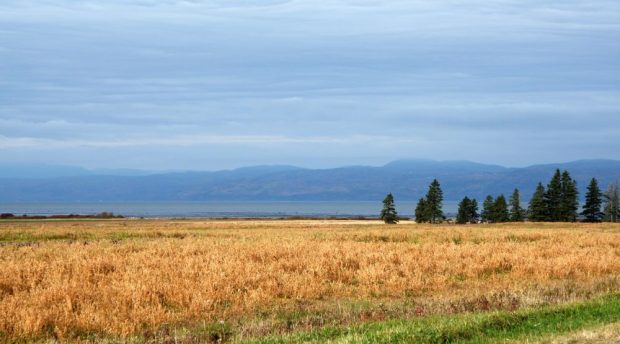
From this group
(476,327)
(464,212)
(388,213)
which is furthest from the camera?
(464,212)

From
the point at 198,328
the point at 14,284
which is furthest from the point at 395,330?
the point at 14,284

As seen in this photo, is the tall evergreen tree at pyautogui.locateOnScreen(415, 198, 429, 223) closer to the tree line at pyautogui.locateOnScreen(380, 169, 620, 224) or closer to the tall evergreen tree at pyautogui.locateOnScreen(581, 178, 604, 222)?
the tree line at pyautogui.locateOnScreen(380, 169, 620, 224)

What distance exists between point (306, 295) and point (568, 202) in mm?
97581

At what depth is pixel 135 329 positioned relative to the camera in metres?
14.4

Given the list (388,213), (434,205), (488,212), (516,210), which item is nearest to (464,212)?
(488,212)

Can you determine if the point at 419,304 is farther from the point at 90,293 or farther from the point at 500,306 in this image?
the point at 90,293

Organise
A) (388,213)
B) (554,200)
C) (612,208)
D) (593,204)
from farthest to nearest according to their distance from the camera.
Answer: (612,208) → (388,213) → (593,204) → (554,200)

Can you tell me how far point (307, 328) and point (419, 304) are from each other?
4.04 meters

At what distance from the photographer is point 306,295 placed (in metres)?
18.9

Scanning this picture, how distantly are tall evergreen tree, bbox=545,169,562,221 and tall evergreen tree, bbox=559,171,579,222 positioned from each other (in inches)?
17.3

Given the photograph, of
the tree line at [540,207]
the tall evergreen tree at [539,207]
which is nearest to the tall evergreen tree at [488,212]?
the tree line at [540,207]

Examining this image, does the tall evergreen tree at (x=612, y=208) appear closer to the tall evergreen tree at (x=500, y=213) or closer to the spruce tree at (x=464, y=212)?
the tall evergreen tree at (x=500, y=213)

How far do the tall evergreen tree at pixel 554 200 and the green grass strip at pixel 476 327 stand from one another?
9728 centimetres

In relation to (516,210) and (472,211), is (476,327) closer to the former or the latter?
(516,210)
